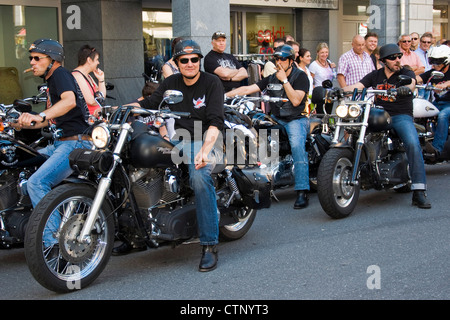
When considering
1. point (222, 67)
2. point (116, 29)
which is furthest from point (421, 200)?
point (116, 29)

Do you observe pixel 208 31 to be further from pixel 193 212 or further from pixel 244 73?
pixel 193 212

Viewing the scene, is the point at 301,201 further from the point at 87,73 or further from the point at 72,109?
the point at 72,109

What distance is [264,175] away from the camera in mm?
6082

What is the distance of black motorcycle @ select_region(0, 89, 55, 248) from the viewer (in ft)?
17.4

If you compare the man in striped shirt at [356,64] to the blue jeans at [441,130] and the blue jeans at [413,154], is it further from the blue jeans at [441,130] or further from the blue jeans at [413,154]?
the blue jeans at [413,154]

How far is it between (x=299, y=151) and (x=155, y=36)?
687 cm

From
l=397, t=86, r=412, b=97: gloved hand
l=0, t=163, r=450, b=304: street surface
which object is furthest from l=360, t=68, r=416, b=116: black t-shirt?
l=0, t=163, r=450, b=304: street surface

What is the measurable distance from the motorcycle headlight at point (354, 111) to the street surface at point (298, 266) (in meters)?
1.11

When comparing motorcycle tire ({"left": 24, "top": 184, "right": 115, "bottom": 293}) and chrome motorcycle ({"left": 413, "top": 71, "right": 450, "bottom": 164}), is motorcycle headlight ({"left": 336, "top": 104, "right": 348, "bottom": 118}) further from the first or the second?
motorcycle tire ({"left": 24, "top": 184, "right": 115, "bottom": 293})

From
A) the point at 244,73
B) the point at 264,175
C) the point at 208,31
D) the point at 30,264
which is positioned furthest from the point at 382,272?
the point at 208,31

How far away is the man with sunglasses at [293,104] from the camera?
299 inches

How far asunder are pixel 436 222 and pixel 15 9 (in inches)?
345

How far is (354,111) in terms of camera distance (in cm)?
727

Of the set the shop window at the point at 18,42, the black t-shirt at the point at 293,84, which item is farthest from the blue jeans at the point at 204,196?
the shop window at the point at 18,42
